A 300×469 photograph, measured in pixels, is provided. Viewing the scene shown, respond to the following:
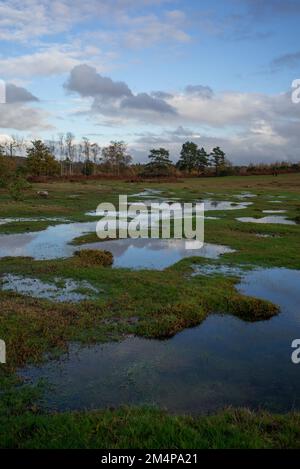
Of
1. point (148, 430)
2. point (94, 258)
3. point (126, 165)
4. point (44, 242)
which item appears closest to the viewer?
point (148, 430)

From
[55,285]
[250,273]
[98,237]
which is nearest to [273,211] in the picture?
[98,237]

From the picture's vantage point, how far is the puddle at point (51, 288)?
14.0 m

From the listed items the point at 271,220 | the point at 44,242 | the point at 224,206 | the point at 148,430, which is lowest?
the point at 148,430

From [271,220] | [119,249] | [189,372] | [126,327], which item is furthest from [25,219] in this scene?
[189,372]

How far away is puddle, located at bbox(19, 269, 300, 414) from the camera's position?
797cm

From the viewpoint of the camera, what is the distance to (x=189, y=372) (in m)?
9.18

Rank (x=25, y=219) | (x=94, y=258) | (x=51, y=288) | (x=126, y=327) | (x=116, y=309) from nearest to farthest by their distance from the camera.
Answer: (x=126, y=327), (x=116, y=309), (x=51, y=288), (x=94, y=258), (x=25, y=219)

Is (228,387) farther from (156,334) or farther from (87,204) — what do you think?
(87,204)

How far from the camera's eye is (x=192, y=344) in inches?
422

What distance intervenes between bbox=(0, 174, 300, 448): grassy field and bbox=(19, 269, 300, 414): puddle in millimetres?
538

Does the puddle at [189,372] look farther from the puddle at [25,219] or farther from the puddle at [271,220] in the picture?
the puddle at [271,220]

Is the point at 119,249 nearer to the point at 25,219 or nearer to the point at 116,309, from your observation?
the point at 116,309

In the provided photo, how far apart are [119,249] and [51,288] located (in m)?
8.16

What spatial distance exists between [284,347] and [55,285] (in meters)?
8.45
